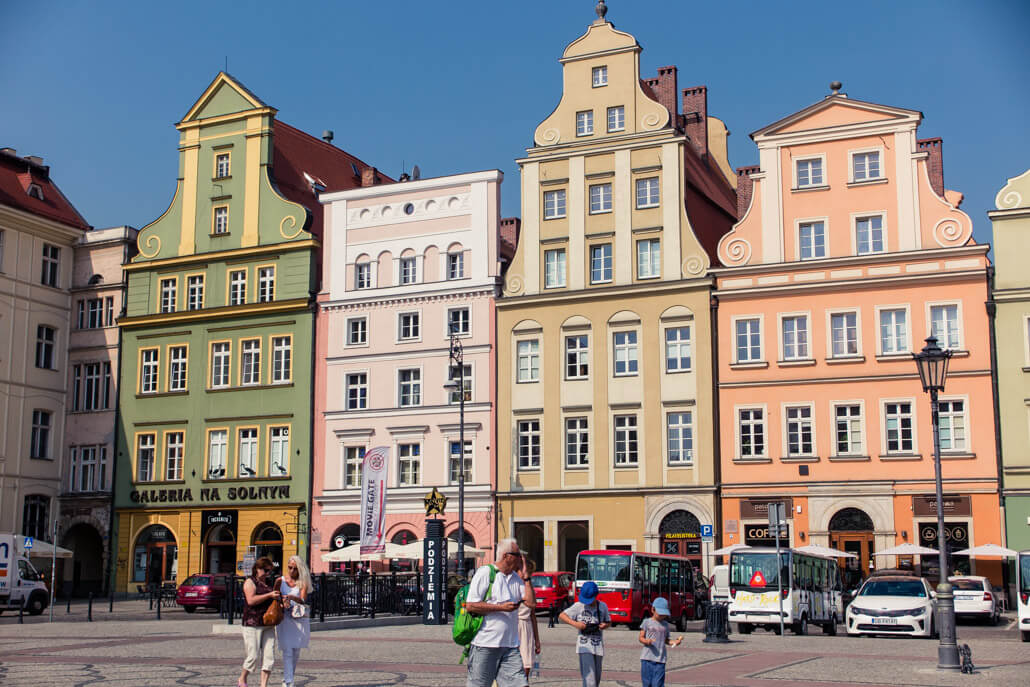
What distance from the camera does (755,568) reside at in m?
31.0

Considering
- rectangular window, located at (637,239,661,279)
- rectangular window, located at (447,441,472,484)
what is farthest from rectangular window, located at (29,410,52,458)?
rectangular window, located at (637,239,661,279)

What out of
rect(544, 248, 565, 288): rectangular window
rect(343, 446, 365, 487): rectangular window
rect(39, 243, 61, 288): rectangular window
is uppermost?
rect(39, 243, 61, 288): rectangular window

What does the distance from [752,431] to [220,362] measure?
2308cm

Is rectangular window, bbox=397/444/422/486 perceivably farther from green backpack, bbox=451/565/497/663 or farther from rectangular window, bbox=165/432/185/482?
green backpack, bbox=451/565/497/663

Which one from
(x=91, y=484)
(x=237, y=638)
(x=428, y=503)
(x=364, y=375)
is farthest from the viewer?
(x=91, y=484)

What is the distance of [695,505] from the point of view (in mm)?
44062

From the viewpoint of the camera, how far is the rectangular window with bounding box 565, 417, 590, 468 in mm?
46344

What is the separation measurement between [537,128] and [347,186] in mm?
14814

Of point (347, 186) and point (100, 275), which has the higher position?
point (347, 186)

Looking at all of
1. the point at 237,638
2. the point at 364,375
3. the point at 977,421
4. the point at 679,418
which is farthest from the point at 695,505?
the point at 237,638

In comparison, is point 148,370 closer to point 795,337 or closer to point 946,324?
point 795,337

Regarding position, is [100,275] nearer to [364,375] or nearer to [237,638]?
[364,375]

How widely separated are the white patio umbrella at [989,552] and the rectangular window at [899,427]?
4.13 m

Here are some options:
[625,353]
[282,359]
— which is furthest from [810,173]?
[282,359]
